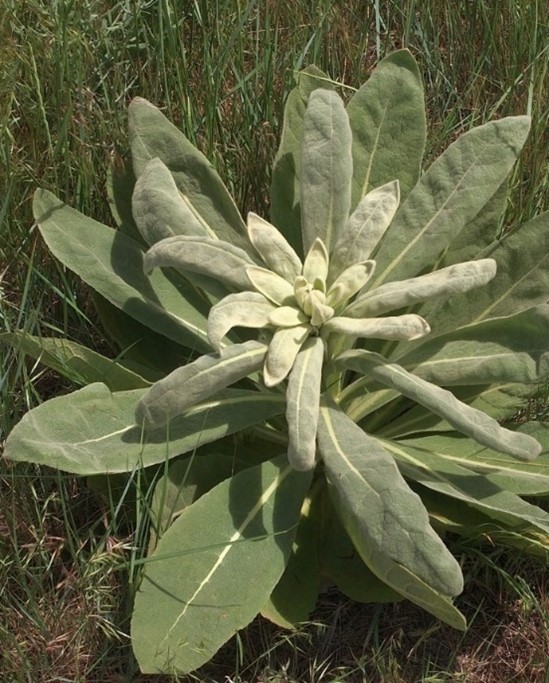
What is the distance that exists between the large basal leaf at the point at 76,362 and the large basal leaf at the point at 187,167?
419 millimetres

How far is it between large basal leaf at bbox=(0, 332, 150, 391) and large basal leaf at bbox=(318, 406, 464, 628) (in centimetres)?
55

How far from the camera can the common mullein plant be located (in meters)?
1.96

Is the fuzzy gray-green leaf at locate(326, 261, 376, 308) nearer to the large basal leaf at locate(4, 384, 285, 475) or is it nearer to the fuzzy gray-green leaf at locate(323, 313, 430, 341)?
the fuzzy gray-green leaf at locate(323, 313, 430, 341)

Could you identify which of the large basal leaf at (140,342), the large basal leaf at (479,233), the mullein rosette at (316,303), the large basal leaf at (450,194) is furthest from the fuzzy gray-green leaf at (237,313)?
the large basal leaf at (479,233)

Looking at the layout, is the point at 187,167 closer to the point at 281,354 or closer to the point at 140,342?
the point at 140,342

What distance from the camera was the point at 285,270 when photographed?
2189 millimetres

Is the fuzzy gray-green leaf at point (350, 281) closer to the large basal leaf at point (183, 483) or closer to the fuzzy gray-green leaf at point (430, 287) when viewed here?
the fuzzy gray-green leaf at point (430, 287)

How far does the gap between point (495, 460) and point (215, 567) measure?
70 cm

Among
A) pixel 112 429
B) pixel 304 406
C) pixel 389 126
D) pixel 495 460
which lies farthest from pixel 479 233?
pixel 112 429

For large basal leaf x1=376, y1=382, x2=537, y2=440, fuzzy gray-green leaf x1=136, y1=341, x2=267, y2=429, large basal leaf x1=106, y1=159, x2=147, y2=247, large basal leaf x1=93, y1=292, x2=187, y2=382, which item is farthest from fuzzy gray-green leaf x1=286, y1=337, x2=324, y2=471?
large basal leaf x1=106, y1=159, x2=147, y2=247

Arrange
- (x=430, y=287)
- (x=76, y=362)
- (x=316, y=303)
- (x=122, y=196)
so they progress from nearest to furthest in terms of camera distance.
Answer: (x=430, y=287) → (x=316, y=303) → (x=76, y=362) → (x=122, y=196)

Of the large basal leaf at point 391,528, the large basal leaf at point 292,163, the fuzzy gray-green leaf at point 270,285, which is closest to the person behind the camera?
the large basal leaf at point 391,528

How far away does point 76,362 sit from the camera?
2.30m

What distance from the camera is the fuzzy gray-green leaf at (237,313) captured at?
6.30ft
